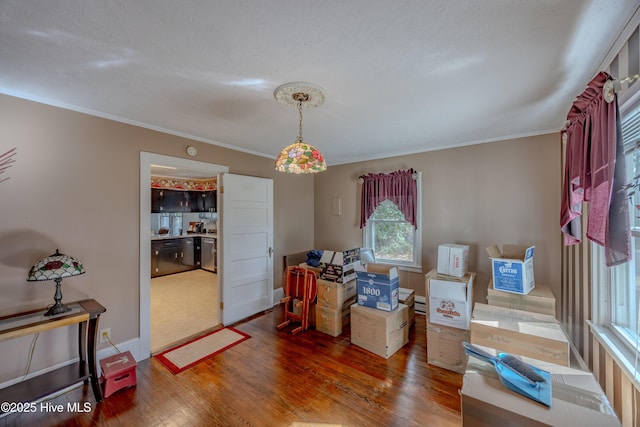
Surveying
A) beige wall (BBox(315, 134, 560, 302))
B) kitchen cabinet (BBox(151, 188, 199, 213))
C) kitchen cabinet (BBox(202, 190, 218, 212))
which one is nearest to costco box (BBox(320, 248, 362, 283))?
beige wall (BBox(315, 134, 560, 302))

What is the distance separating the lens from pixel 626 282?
5.45 feet

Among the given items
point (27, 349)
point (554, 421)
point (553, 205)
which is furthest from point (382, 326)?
point (27, 349)

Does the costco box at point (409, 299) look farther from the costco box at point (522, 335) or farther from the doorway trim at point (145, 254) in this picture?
the doorway trim at point (145, 254)

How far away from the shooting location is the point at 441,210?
11.7 feet

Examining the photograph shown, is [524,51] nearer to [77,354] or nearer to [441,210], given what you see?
[441,210]

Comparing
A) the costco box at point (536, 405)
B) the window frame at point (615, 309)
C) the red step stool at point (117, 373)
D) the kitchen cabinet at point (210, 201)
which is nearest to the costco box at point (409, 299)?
the window frame at point (615, 309)

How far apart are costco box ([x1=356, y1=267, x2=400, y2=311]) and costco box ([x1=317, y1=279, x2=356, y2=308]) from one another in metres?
0.29

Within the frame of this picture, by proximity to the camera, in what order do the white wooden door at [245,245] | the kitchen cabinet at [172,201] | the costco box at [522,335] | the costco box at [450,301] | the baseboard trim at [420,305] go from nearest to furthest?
the costco box at [522,335] < the costco box at [450,301] < the white wooden door at [245,245] < the baseboard trim at [420,305] < the kitchen cabinet at [172,201]

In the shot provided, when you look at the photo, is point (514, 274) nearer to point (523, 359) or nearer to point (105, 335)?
point (523, 359)

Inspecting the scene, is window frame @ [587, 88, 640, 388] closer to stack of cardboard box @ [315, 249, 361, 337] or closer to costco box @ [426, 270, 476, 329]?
costco box @ [426, 270, 476, 329]

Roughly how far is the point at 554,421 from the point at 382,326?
1712 mm

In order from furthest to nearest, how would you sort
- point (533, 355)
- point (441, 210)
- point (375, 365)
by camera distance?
Answer: point (441, 210)
point (375, 365)
point (533, 355)

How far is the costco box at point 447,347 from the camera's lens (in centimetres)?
237

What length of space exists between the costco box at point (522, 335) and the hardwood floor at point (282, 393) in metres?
0.61
